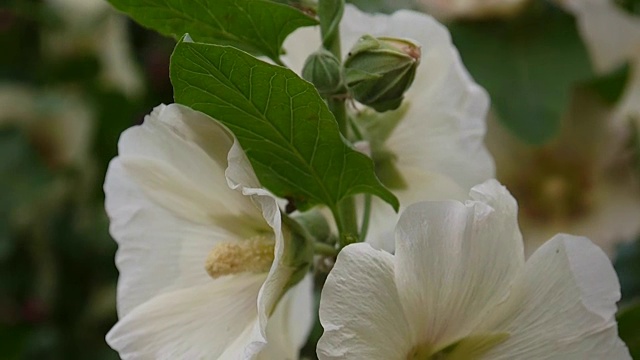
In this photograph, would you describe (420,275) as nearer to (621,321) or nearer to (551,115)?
(621,321)

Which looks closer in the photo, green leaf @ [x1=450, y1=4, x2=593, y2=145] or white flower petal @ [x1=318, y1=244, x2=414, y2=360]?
white flower petal @ [x1=318, y1=244, x2=414, y2=360]

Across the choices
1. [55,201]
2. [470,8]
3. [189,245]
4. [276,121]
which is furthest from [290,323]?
[55,201]

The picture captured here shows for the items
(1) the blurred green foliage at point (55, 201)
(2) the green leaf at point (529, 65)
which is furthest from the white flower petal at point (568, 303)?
(1) the blurred green foliage at point (55, 201)

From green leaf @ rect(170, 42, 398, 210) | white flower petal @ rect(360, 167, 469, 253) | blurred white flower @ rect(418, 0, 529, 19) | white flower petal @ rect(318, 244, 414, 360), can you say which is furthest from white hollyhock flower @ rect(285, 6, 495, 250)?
blurred white flower @ rect(418, 0, 529, 19)

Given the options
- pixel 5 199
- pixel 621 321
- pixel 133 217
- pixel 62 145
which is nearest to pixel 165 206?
pixel 133 217

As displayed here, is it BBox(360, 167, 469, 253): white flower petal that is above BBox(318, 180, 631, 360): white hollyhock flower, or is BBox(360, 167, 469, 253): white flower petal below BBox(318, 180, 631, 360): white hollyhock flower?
below

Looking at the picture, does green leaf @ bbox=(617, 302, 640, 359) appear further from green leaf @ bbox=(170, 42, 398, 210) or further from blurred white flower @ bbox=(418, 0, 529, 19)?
blurred white flower @ bbox=(418, 0, 529, 19)

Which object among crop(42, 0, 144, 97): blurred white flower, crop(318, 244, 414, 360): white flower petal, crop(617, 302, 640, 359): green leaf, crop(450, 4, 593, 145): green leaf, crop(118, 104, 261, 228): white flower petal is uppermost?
crop(318, 244, 414, 360): white flower petal

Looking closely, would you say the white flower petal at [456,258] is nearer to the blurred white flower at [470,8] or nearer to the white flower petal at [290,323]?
the white flower petal at [290,323]

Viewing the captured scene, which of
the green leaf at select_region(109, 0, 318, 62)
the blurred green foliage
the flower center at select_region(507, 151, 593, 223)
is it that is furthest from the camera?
the blurred green foliage
